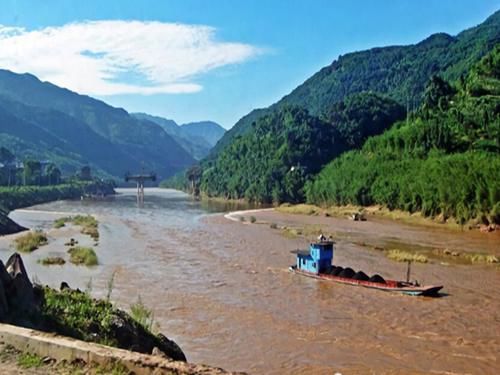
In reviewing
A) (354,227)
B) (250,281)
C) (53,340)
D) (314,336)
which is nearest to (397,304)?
(314,336)

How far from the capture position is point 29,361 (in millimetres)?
8602

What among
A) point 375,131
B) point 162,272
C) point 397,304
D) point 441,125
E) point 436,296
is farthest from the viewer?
point 375,131

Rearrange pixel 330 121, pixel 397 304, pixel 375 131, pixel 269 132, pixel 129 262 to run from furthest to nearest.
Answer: pixel 269 132, pixel 330 121, pixel 375 131, pixel 129 262, pixel 397 304

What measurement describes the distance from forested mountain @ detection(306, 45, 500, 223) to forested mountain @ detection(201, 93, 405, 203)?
12.7m

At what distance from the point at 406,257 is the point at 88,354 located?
102ft

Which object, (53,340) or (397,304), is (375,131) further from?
(53,340)

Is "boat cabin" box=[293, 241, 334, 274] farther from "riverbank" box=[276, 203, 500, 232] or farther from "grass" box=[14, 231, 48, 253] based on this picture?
"riverbank" box=[276, 203, 500, 232]

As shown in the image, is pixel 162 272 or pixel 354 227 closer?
pixel 162 272

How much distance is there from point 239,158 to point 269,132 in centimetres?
1158

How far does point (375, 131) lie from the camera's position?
396ft

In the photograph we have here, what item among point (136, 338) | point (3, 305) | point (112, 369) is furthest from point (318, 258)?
point (112, 369)

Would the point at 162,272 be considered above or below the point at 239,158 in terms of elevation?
below

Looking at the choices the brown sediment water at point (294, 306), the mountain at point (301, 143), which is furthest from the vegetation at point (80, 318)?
the mountain at point (301, 143)

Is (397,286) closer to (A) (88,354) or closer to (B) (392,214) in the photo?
(A) (88,354)
